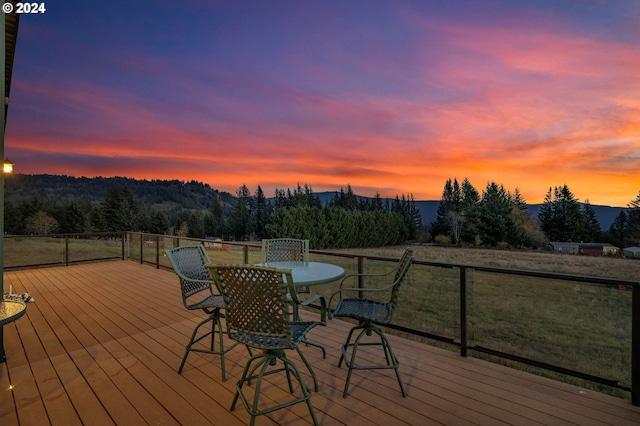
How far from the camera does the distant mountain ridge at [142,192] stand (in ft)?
135

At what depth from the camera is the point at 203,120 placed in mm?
11656

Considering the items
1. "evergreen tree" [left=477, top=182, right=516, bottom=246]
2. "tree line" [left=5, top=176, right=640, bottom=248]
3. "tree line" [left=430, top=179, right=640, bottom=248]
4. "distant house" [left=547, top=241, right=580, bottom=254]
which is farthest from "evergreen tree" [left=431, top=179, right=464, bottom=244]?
"distant house" [left=547, top=241, right=580, bottom=254]

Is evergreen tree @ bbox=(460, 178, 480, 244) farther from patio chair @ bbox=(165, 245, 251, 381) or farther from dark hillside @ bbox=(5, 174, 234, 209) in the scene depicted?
patio chair @ bbox=(165, 245, 251, 381)

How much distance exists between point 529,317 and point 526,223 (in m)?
51.0

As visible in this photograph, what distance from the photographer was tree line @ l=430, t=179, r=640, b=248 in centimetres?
4372

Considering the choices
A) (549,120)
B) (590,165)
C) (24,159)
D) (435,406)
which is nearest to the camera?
(435,406)

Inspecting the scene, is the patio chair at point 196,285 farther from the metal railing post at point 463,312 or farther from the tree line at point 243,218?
the tree line at point 243,218

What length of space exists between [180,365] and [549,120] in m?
13.4

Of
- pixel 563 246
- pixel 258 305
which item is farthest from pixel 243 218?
pixel 258 305

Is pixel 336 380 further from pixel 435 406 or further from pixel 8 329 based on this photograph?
pixel 8 329

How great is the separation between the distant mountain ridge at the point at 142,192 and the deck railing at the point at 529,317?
32468mm

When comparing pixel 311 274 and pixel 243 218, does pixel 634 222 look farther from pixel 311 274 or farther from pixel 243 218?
pixel 311 274

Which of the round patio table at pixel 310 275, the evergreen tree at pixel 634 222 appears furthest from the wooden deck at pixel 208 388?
the evergreen tree at pixel 634 222

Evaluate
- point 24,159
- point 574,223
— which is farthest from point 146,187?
point 574,223
